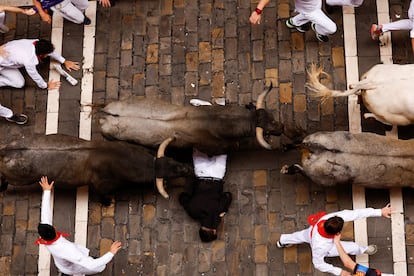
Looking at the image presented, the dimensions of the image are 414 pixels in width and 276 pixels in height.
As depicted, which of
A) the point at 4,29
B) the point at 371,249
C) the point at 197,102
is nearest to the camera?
the point at 371,249

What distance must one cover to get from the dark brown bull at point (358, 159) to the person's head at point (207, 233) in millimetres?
1962

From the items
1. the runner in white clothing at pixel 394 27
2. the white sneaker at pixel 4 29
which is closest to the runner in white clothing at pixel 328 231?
the runner in white clothing at pixel 394 27

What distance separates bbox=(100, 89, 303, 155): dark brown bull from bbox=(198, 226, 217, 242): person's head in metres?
1.43

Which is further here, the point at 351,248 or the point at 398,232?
the point at 398,232

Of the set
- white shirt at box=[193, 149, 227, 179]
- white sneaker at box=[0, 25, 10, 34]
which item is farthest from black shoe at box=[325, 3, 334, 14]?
white sneaker at box=[0, 25, 10, 34]

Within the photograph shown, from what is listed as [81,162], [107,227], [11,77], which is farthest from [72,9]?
[107,227]

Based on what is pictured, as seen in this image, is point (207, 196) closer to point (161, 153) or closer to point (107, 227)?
point (161, 153)

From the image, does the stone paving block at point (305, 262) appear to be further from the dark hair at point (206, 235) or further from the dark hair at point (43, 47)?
the dark hair at point (43, 47)

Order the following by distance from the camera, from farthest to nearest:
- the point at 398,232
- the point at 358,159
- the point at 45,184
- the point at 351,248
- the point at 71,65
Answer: the point at 71,65 < the point at 398,232 < the point at 351,248 < the point at 45,184 < the point at 358,159

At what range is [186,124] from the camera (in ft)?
34.3

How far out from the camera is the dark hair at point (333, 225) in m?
9.11

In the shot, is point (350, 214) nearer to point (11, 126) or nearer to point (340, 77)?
point (340, 77)

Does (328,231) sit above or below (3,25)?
below

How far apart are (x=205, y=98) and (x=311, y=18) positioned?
2.45 metres
